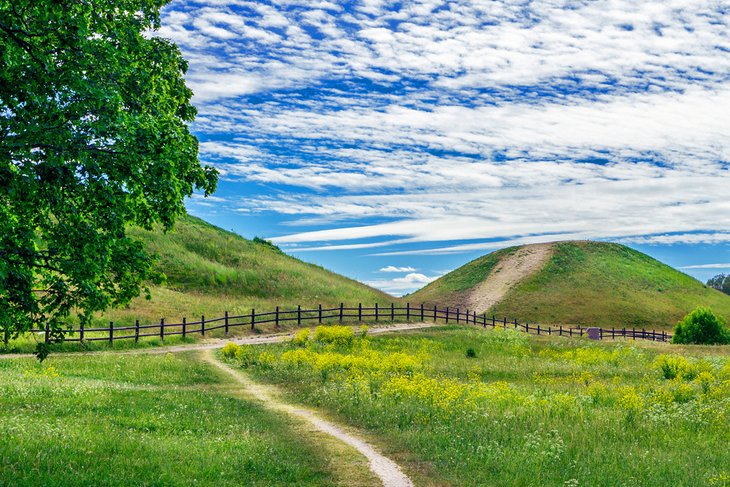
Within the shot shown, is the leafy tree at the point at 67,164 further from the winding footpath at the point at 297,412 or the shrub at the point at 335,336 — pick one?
the shrub at the point at 335,336

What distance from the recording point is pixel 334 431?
1686cm

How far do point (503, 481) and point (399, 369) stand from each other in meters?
15.9

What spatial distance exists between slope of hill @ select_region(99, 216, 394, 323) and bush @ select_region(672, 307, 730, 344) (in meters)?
35.8

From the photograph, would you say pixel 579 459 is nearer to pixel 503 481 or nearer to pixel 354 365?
pixel 503 481

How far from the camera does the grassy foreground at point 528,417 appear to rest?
12.6 metres

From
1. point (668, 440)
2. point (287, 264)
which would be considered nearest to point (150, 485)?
point (668, 440)

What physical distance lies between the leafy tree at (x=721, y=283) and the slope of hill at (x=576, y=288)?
69.0 metres

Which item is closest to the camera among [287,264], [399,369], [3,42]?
[3,42]

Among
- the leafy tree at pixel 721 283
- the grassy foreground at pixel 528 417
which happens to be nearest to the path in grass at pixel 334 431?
the grassy foreground at pixel 528 417

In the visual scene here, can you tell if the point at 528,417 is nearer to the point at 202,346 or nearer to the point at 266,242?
the point at 202,346

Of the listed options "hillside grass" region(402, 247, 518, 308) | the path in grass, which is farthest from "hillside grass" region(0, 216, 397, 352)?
"hillside grass" region(402, 247, 518, 308)

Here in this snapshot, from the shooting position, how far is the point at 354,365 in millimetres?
27922

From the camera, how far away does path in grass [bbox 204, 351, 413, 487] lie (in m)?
12.5

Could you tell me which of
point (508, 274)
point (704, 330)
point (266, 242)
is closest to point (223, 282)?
point (266, 242)
